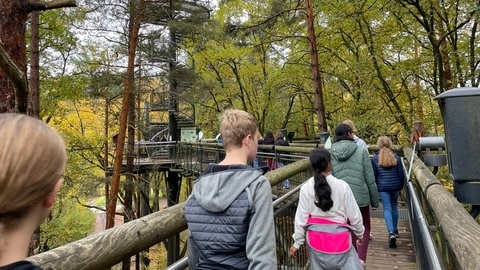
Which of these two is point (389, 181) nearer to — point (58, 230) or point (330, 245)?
point (330, 245)

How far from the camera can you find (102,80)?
502 inches

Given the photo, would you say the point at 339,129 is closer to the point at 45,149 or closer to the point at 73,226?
the point at 45,149

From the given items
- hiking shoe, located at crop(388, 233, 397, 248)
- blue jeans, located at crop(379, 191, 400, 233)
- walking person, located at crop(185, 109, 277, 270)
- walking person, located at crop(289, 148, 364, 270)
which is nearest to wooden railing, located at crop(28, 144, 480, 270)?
walking person, located at crop(185, 109, 277, 270)

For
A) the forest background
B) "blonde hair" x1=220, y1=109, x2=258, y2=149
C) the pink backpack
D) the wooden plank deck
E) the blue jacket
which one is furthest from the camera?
the forest background

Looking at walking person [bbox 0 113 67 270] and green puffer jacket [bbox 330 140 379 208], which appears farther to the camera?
green puffer jacket [bbox 330 140 379 208]

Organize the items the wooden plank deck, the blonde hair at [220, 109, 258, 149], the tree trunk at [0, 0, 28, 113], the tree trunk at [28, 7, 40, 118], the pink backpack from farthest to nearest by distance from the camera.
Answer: the tree trunk at [28, 7, 40, 118] → the wooden plank deck → the tree trunk at [0, 0, 28, 113] → the pink backpack → the blonde hair at [220, 109, 258, 149]

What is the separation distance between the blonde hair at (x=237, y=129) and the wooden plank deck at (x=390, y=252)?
402 centimetres

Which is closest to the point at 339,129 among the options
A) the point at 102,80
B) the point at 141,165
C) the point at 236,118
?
the point at 236,118

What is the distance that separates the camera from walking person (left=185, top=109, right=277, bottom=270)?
65.6 inches

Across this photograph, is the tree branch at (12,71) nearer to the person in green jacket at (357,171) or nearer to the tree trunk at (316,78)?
the person in green jacket at (357,171)

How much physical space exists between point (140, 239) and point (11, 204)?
0.86 m

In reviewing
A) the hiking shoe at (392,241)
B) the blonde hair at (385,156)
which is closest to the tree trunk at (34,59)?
the blonde hair at (385,156)

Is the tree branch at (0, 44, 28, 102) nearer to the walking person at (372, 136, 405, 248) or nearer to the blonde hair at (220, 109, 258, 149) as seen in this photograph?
the blonde hair at (220, 109, 258, 149)

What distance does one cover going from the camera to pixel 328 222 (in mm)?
3189
